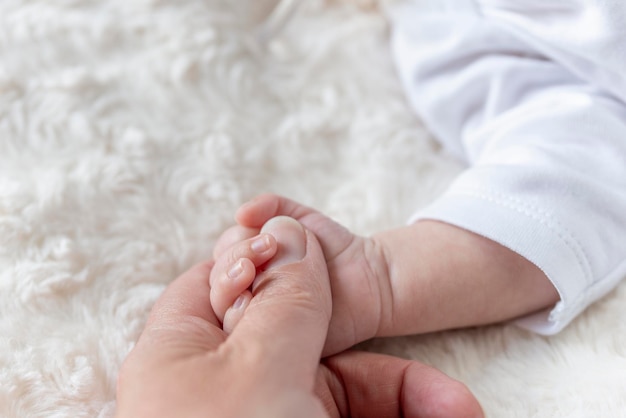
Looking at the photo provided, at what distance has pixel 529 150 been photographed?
2.40 feet

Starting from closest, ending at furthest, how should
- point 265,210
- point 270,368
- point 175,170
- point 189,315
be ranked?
1. point 270,368
2. point 189,315
3. point 265,210
4. point 175,170

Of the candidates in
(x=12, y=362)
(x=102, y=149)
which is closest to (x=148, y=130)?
(x=102, y=149)

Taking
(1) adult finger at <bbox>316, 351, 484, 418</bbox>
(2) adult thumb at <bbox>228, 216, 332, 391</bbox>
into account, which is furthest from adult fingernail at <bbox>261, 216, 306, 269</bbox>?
(1) adult finger at <bbox>316, 351, 484, 418</bbox>

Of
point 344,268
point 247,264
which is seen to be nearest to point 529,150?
point 344,268

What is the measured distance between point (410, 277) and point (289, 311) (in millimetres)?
184

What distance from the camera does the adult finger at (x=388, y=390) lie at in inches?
21.9

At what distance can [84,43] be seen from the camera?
2.87ft

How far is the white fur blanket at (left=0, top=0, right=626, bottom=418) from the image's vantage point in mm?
627

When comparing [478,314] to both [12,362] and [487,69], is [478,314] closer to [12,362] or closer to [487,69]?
[487,69]

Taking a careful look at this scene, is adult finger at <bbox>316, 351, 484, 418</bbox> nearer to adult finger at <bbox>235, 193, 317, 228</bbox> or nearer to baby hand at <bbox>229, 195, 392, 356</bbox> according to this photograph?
baby hand at <bbox>229, 195, 392, 356</bbox>

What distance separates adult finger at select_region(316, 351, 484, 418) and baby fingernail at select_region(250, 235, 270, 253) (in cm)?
12

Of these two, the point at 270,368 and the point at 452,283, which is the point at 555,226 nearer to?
the point at 452,283

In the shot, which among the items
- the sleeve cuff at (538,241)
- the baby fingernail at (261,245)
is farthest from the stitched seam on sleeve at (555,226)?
the baby fingernail at (261,245)

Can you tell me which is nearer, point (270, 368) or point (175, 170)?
point (270, 368)
